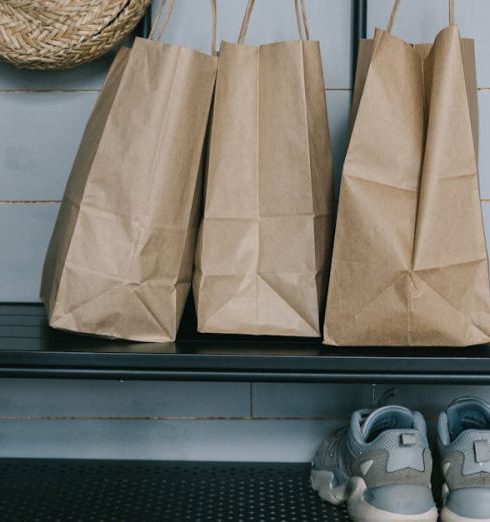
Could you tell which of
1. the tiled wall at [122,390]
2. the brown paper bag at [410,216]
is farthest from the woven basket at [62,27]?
the brown paper bag at [410,216]

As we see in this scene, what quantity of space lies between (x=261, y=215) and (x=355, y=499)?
40 centimetres

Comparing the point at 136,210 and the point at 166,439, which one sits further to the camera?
the point at 166,439

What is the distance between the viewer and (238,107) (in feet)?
3.13

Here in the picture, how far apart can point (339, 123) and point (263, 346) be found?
0.44 m

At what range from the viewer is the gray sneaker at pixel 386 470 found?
38.9 inches

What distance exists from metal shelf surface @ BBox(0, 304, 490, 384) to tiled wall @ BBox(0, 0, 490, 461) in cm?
35

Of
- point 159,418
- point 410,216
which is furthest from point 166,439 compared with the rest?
point 410,216

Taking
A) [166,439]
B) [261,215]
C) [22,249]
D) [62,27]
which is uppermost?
[62,27]

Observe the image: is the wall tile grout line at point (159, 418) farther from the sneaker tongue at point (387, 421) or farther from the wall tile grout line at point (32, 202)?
the wall tile grout line at point (32, 202)

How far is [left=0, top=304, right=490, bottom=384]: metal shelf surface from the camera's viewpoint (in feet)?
2.94

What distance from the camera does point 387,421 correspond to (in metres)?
1.09

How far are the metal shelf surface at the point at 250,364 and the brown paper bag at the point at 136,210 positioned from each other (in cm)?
4

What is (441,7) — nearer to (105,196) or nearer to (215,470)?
(105,196)

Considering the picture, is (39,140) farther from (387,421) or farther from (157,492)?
(387,421)
